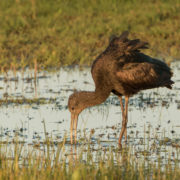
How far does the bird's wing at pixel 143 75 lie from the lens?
7535 millimetres

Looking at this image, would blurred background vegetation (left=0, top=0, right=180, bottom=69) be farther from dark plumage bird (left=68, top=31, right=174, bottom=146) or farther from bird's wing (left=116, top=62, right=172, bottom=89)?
bird's wing (left=116, top=62, right=172, bottom=89)

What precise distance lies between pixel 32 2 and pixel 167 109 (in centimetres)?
778

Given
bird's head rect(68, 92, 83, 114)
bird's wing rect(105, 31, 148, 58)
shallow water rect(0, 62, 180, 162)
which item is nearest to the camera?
shallow water rect(0, 62, 180, 162)

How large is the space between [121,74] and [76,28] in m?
6.83

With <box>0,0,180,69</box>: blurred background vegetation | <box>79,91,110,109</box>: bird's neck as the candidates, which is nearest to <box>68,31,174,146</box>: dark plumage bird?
<box>79,91,110,109</box>: bird's neck

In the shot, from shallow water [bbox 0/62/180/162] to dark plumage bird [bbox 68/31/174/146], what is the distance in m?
0.27

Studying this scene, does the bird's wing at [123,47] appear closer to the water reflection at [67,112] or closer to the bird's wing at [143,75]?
the bird's wing at [143,75]

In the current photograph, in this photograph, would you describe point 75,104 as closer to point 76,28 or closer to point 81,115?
point 81,115

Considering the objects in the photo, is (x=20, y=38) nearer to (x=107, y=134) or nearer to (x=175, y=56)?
(x=175, y=56)

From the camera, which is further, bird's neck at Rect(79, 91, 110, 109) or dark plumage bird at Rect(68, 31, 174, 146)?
bird's neck at Rect(79, 91, 110, 109)

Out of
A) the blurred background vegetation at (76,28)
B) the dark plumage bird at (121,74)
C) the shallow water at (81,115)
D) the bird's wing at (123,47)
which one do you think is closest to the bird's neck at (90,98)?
the dark plumage bird at (121,74)

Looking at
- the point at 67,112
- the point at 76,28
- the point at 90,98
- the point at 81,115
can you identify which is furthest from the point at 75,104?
the point at 76,28

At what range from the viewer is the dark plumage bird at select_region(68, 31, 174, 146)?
7.52 metres

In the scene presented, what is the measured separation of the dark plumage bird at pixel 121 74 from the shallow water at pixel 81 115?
10.5 inches
